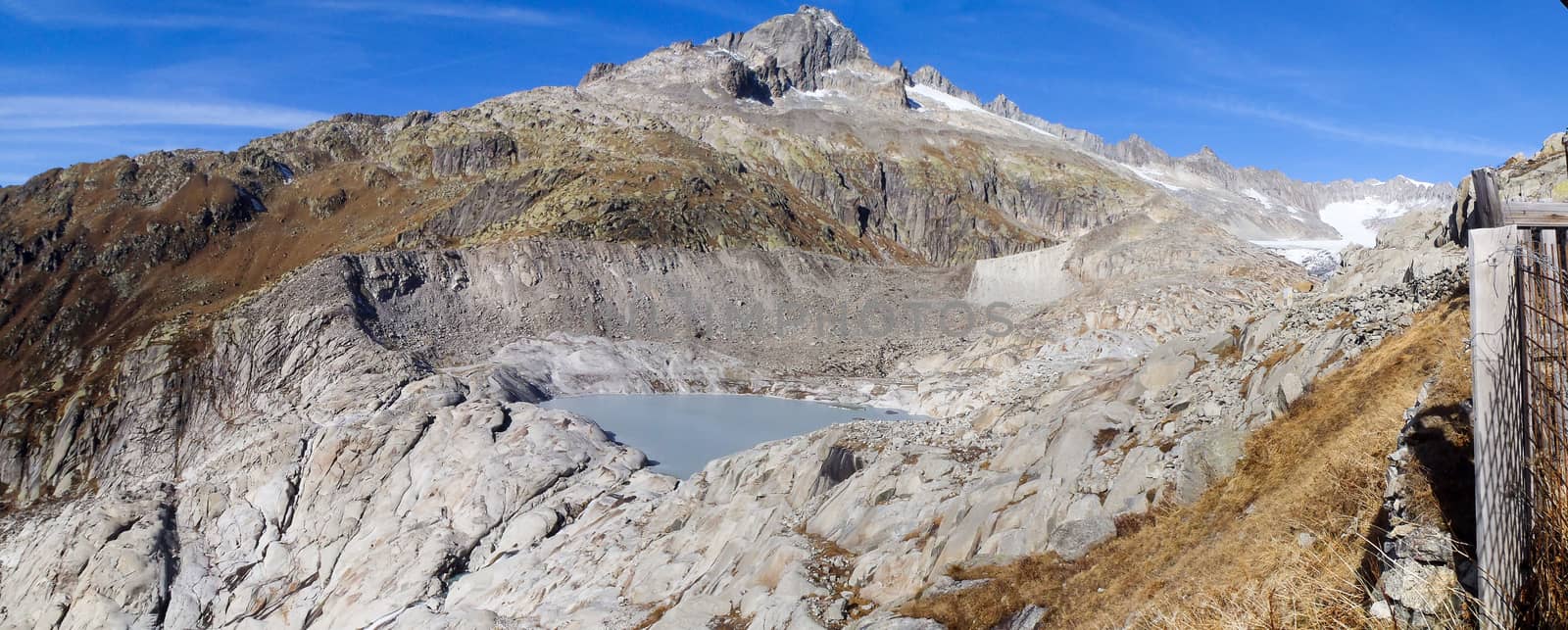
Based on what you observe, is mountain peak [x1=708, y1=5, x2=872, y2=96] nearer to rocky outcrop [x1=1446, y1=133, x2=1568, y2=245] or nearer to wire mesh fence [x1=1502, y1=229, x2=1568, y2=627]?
rocky outcrop [x1=1446, y1=133, x2=1568, y2=245]

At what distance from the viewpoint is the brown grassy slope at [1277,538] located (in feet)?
21.4

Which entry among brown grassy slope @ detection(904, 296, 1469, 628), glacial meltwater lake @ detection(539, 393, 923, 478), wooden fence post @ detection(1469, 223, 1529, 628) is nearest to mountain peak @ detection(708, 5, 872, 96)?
glacial meltwater lake @ detection(539, 393, 923, 478)

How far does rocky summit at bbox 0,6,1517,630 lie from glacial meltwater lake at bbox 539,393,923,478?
186 centimetres

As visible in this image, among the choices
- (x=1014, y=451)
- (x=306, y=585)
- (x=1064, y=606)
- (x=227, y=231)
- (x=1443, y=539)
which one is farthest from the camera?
(x=227, y=231)

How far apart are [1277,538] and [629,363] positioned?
50470mm

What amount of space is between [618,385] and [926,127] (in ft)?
303

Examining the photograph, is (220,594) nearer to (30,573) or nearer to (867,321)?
(30,573)

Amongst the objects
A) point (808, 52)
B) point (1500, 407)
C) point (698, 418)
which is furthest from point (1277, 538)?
point (808, 52)

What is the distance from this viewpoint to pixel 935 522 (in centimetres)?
1594

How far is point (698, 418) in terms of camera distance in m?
48.3

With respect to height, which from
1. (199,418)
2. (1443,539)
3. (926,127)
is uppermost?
(926,127)

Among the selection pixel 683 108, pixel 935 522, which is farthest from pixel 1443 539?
pixel 683 108

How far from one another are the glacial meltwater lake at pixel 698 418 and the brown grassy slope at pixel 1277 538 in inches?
997

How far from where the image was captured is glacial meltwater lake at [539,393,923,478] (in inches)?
1581
